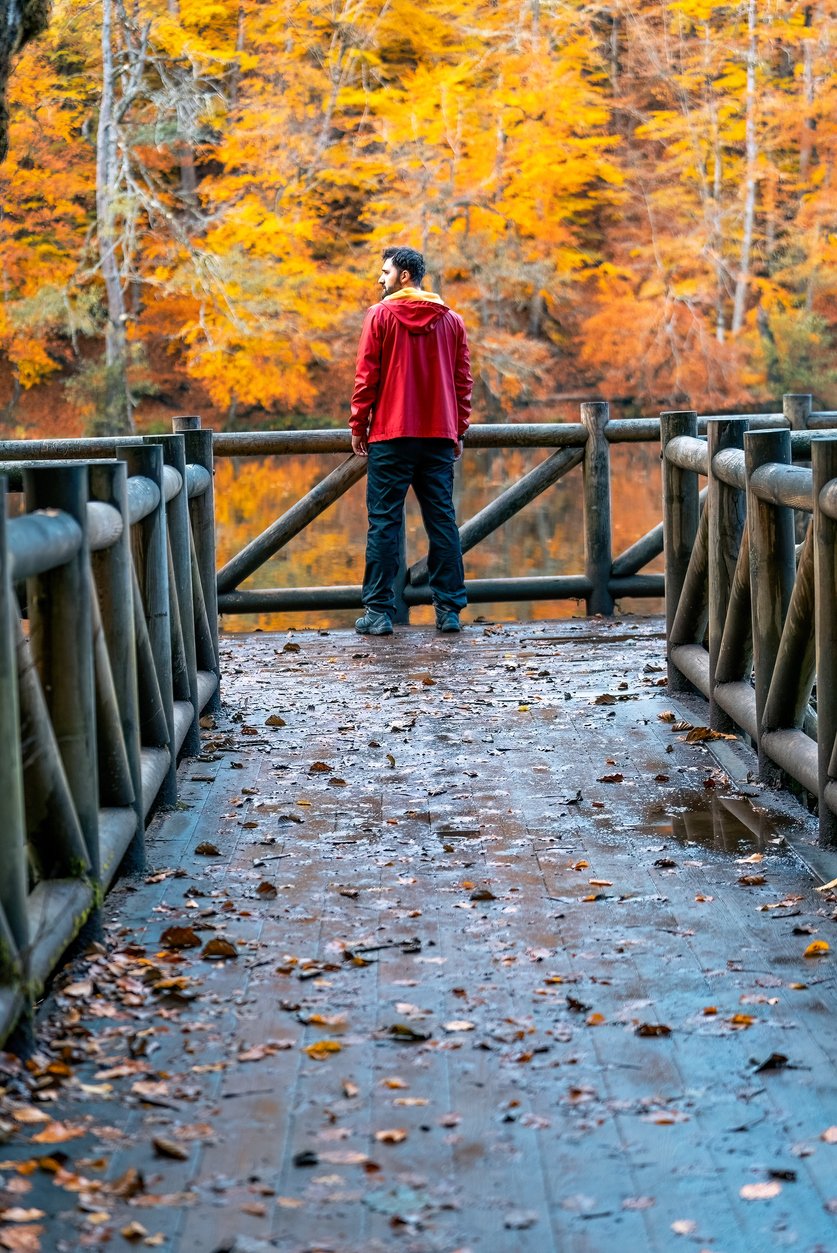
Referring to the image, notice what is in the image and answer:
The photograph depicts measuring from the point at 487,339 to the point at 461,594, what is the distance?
19.3 m

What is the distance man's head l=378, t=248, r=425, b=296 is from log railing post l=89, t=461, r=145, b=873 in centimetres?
380

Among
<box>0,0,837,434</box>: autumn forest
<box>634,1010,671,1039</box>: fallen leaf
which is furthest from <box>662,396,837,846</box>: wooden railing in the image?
<box>0,0,837,434</box>: autumn forest

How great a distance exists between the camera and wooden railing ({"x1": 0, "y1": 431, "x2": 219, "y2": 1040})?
8.80 ft

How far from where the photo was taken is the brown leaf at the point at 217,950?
11.0 ft

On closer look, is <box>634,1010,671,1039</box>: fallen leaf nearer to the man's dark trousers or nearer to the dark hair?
the man's dark trousers

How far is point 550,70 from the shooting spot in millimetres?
28656

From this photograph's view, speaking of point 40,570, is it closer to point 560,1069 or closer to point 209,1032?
point 209,1032

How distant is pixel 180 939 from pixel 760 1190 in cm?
157

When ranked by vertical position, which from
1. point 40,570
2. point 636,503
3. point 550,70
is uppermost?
point 550,70

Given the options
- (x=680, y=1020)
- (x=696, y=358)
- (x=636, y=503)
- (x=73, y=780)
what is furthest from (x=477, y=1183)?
(x=696, y=358)

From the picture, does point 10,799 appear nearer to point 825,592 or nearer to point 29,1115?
point 29,1115

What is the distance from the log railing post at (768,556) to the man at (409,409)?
9.25ft

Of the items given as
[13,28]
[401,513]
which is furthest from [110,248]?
[13,28]

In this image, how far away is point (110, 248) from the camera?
83.0ft
